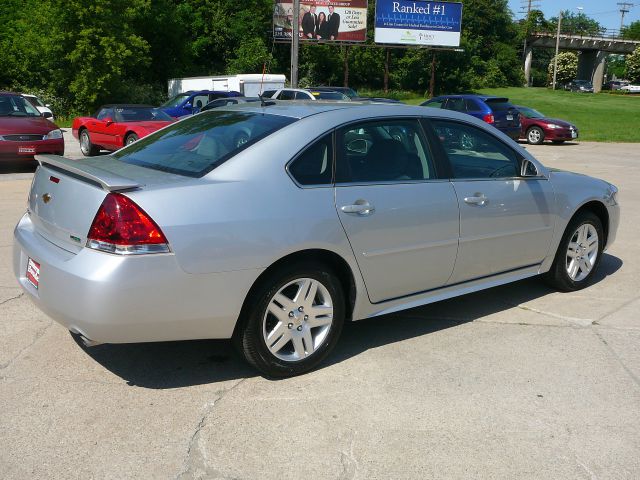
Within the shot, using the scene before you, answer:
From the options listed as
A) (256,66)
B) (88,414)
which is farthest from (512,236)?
(256,66)

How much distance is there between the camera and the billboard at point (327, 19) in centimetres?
4634

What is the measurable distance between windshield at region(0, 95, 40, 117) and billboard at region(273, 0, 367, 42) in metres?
34.0

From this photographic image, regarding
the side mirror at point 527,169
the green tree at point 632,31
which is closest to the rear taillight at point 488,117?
the side mirror at point 527,169

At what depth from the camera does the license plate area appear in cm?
376

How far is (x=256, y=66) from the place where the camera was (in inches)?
1941

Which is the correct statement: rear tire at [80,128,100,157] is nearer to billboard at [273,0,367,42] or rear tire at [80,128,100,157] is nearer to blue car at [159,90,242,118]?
blue car at [159,90,242,118]

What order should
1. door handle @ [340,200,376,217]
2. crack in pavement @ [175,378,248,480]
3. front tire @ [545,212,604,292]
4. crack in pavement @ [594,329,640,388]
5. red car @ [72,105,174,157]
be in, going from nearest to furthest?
crack in pavement @ [175,378,248,480]
door handle @ [340,200,376,217]
crack in pavement @ [594,329,640,388]
front tire @ [545,212,604,292]
red car @ [72,105,174,157]

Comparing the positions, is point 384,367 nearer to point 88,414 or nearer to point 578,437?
point 578,437

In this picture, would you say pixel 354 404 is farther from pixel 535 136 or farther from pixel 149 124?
pixel 535 136

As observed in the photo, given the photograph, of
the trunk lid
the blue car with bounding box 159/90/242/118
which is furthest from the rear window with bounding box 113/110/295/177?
the blue car with bounding box 159/90/242/118

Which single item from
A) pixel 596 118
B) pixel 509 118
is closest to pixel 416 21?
pixel 596 118

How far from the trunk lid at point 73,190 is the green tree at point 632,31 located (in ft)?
477

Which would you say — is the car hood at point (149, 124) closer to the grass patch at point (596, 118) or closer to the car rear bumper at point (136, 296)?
the car rear bumper at point (136, 296)

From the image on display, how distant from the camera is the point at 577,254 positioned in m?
5.80
